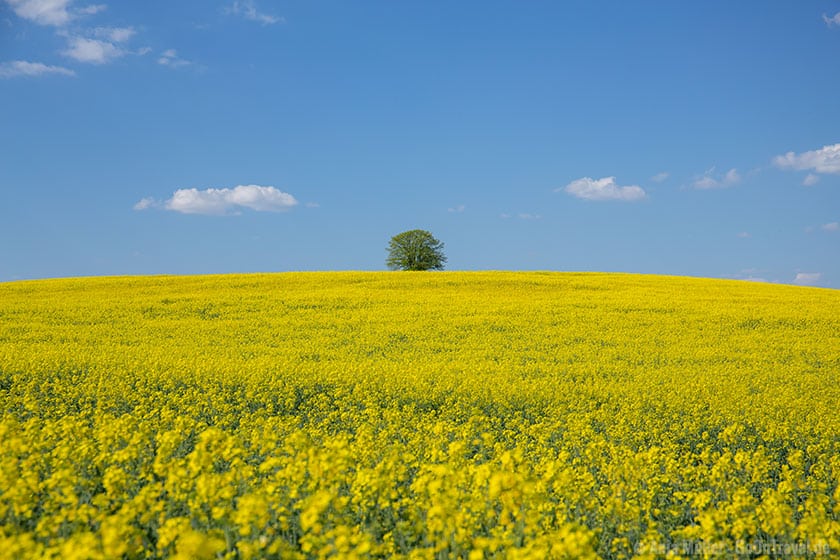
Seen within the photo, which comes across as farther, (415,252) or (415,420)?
(415,252)

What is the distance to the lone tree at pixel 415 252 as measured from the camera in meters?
68.5

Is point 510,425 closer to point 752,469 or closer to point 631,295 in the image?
point 752,469

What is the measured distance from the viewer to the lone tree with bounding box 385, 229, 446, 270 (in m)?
68.5

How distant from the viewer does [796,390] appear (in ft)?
52.5

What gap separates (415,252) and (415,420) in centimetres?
5670

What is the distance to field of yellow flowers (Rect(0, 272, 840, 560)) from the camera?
545cm

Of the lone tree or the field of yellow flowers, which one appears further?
the lone tree

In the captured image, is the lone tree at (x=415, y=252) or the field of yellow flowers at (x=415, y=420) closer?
the field of yellow flowers at (x=415, y=420)

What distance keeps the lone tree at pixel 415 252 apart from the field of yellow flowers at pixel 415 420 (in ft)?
106

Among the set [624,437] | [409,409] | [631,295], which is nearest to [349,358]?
[409,409]

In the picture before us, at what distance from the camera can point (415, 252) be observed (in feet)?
225

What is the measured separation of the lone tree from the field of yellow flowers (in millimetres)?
32321

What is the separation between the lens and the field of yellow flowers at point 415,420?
17.9ft

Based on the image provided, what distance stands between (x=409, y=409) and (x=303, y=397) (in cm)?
280
